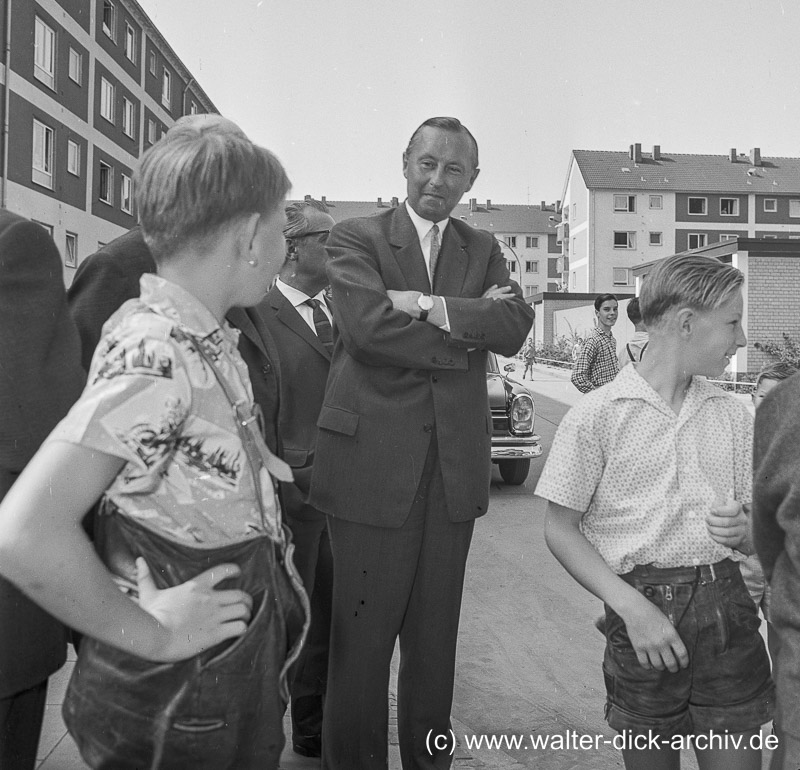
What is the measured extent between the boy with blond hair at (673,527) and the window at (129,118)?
3330 centimetres

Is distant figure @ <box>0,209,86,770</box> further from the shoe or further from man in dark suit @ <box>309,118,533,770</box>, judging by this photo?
the shoe

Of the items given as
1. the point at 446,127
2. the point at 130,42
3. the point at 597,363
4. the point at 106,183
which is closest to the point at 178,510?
the point at 446,127

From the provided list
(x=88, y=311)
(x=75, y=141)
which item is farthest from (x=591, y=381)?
(x=75, y=141)

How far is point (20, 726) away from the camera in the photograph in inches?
71.0

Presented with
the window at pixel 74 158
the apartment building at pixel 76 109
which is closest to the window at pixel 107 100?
the apartment building at pixel 76 109

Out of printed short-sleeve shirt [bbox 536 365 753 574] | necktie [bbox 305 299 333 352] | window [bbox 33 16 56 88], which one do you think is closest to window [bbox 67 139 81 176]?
window [bbox 33 16 56 88]

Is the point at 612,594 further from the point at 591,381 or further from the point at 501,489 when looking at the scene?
the point at 501,489

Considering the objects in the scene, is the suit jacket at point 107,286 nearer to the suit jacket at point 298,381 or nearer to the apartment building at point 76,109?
the suit jacket at point 298,381

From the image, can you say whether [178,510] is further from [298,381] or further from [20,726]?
[298,381]

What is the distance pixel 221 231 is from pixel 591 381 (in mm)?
6413

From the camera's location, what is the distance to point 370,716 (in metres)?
2.66

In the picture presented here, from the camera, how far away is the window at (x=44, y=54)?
2403 centimetres

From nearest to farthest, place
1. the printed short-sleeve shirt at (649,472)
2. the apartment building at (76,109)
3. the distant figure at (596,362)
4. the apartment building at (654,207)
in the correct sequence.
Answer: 1. the printed short-sleeve shirt at (649,472)
2. the distant figure at (596,362)
3. the apartment building at (76,109)
4. the apartment building at (654,207)

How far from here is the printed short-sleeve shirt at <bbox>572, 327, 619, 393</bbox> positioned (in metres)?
7.43
